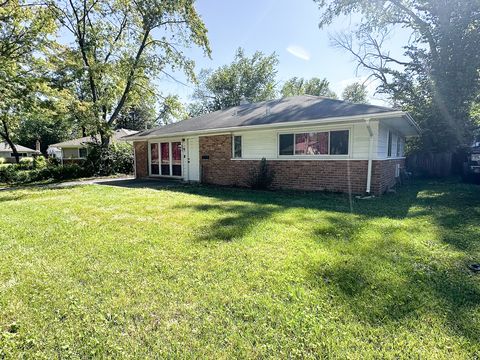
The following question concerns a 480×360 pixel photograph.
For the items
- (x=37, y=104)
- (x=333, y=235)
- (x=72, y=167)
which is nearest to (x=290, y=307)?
(x=333, y=235)

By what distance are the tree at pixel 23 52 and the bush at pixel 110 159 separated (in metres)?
4.81

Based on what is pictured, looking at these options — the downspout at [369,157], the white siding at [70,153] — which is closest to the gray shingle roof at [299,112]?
the downspout at [369,157]

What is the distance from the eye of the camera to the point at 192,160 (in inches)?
508

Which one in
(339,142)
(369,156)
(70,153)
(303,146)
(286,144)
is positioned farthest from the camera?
(70,153)

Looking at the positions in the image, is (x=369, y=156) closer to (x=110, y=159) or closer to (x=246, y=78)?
(x=110, y=159)

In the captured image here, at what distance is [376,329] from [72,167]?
18611 mm

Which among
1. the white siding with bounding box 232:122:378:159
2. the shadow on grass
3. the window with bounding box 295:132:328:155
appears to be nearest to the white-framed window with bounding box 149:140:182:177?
the white siding with bounding box 232:122:378:159

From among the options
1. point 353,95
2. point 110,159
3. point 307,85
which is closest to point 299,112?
point 110,159

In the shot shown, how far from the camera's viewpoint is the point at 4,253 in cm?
387

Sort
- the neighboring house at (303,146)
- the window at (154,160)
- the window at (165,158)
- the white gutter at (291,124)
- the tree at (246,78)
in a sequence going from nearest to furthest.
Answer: the white gutter at (291,124), the neighboring house at (303,146), the window at (165,158), the window at (154,160), the tree at (246,78)

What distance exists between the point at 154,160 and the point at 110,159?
17.3 ft

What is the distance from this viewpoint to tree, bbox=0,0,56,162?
11.5 m

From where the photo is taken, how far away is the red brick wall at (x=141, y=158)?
50.8ft

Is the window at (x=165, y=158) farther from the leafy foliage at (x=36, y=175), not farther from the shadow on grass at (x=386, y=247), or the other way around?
the shadow on grass at (x=386, y=247)
